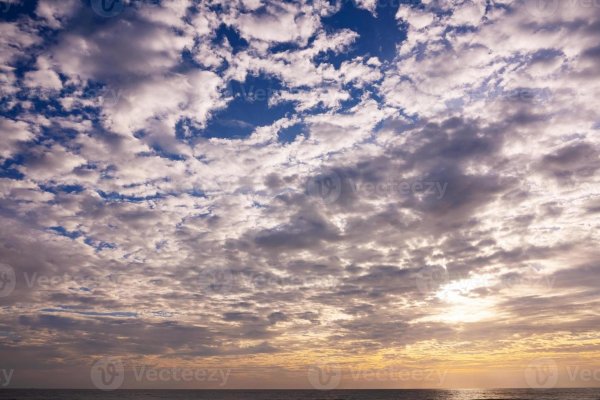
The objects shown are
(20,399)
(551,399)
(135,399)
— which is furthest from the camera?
(135,399)

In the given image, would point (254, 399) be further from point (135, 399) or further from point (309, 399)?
point (135, 399)

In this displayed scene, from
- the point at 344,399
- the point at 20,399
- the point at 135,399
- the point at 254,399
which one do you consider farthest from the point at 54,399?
the point at 344,399

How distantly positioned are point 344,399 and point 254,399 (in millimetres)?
40285

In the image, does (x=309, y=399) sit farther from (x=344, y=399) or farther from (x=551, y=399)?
(x=551, y=399)

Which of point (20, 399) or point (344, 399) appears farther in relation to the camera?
point (344, 399)

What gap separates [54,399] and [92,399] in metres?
19.0

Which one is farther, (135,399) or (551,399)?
(135,399)

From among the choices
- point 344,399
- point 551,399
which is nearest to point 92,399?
point 344,399

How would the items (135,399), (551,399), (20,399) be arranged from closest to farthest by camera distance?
(551,399) < (20,399) < (135,399)

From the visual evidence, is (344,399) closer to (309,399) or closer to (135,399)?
(309,399)

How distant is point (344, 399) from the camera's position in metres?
189

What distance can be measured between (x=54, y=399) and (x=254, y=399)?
83.5m

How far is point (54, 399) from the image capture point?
17900 centimetres

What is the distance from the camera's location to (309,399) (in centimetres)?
18388
